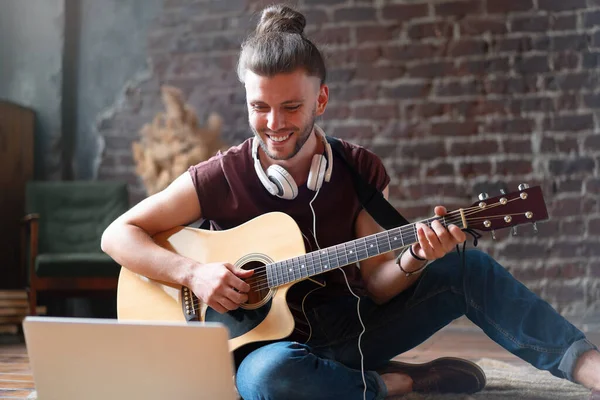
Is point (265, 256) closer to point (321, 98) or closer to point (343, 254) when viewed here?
point (343, 254)

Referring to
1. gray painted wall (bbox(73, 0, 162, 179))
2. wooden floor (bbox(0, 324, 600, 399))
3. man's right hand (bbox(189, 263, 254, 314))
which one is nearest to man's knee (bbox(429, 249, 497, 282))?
man's right hand (bbox(189, 263, 254, 314))

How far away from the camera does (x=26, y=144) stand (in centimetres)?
421

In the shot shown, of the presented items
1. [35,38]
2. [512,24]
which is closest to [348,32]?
[512,24]

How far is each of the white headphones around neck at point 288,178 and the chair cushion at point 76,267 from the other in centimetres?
202

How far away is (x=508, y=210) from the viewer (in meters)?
1.51

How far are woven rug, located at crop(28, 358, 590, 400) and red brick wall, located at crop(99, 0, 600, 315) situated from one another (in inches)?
56.2

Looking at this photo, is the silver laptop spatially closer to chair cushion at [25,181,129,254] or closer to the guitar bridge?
the guitar bridge

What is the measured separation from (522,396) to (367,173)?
782 mm

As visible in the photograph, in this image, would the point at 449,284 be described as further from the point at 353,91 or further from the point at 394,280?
the point at 353,91

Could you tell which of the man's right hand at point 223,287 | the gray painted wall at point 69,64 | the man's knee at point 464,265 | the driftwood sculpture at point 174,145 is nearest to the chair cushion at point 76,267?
the driftwood sculpture at point 174,145

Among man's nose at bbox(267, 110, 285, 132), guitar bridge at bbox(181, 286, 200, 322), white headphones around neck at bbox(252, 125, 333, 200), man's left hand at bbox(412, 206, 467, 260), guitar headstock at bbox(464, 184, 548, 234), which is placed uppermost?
man's nose at bbox(267, 110, 285, 132)

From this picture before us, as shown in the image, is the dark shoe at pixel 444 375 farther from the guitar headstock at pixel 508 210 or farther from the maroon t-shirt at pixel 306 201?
the guitar headstock at pixel 508 210

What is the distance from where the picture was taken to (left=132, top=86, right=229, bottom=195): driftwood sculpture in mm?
3883

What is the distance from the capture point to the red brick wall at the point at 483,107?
360 centimetres
